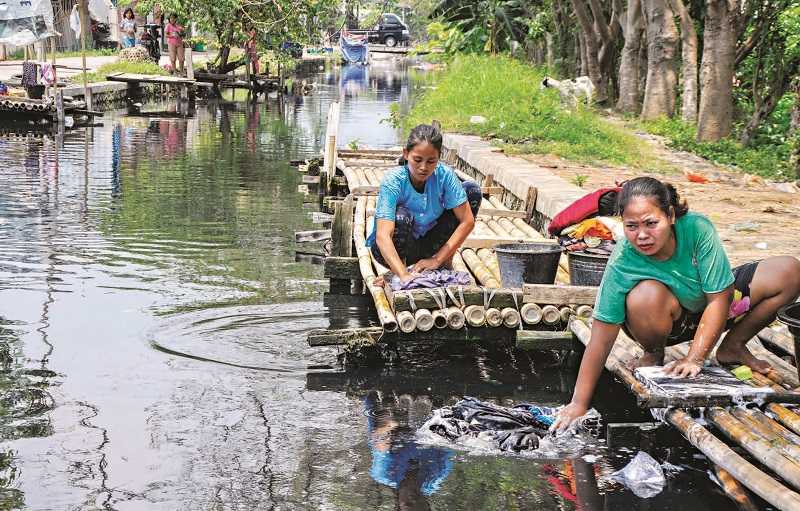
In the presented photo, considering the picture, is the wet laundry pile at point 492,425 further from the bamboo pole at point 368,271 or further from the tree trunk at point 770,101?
the tree trunk at point 770,101

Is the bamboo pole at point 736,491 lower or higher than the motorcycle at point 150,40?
lower

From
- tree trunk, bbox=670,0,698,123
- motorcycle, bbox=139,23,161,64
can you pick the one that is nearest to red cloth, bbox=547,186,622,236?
tree trunk, bbox=670,0,698,123

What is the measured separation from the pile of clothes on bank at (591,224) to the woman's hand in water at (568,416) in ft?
6.03

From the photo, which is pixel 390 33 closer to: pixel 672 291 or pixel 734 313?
pixel 734 313

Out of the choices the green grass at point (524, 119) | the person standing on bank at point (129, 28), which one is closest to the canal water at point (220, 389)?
the green grass at point (524, 119)

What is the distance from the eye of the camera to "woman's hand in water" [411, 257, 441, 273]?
274 inches

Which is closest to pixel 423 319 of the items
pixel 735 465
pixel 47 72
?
pixel 735 465

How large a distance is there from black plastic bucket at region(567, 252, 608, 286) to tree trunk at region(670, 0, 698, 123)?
36.6 ft

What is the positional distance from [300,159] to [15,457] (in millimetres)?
13091

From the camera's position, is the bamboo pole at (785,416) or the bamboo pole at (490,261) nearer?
the bamboo pole at (785,416)

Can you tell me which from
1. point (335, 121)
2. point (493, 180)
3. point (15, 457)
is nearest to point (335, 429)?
point (15, 457)

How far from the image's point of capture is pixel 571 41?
30.4m

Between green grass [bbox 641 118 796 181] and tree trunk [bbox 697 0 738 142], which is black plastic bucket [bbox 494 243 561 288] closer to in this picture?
green grass [bbox 641 118 796 181]

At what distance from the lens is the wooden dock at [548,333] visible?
4488 millimetres
